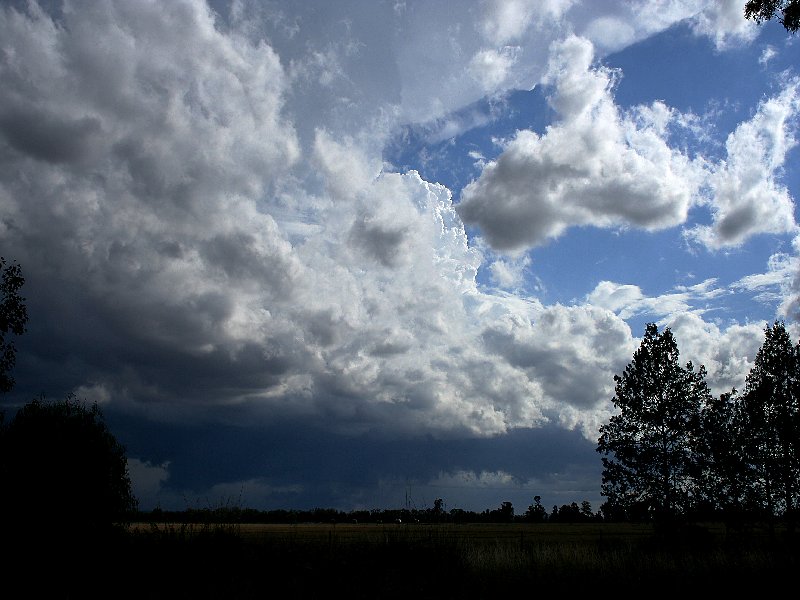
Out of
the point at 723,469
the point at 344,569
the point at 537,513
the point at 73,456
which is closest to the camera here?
the point at 344,569

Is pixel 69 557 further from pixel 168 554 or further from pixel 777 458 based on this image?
pixel 777 458

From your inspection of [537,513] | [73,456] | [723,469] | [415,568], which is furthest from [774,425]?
[537,513]

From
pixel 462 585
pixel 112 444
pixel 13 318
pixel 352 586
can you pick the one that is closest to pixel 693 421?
pixel 462 585

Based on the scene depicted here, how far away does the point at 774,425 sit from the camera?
35500mm

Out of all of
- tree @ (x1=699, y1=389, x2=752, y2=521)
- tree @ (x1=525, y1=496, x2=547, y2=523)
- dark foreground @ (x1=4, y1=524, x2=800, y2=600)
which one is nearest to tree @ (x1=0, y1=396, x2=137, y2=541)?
dark foreground @ (x1=4, y1=524, x2=800, y2=600)

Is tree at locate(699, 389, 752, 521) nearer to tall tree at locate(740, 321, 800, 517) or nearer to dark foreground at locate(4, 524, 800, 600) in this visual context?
tall tree at locate(740, 321, 800, 517)

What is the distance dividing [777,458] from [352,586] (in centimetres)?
3093

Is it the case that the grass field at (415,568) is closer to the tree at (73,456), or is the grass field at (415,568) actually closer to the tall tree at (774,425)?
the tall tree at (774,425)

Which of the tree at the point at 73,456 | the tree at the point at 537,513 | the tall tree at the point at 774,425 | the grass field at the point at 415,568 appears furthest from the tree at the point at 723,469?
the tree at the point at 537,513

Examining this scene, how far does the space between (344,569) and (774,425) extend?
30.4 metres

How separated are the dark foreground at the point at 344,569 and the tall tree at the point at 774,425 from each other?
15.2 metres

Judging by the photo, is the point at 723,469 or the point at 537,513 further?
the point at 537,513

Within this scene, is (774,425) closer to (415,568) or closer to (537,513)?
(415,568)

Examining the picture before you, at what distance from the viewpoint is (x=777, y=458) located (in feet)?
115
